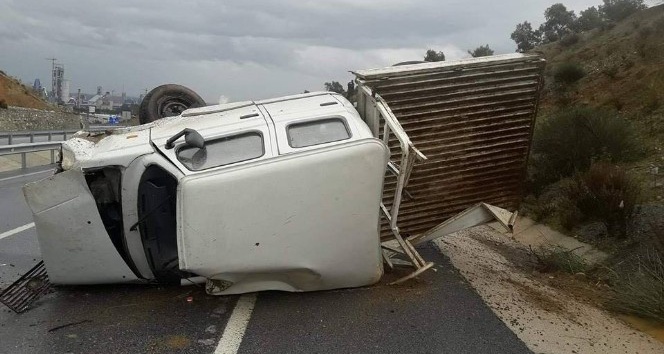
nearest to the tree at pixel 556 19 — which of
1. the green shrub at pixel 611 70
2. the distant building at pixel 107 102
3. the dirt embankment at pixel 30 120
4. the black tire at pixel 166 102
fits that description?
the green shrub at pixel 611 70

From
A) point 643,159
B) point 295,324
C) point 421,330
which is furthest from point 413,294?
point 643,159

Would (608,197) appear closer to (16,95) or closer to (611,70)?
(611,70)

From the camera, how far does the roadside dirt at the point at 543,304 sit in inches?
204

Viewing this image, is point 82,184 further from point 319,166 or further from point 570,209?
point 570,209

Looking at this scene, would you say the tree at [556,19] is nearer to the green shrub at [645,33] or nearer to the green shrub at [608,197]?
the green shrub at [645,33]

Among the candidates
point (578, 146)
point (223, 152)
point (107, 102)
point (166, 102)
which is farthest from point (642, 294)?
point (107, 102)

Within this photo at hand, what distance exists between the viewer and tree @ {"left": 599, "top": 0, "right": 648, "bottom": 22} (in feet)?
143

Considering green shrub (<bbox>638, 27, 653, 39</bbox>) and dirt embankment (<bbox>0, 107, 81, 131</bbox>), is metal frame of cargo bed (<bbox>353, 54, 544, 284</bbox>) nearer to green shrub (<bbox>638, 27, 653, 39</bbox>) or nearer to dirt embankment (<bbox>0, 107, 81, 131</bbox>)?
green shrub (<bbox>638, 27, 653, 39</bbox>)

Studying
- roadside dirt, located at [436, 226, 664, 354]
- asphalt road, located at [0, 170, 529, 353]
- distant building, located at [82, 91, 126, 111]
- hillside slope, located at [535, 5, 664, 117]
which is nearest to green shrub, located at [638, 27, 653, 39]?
hillside slope, located at [535, 5, 664, 117]

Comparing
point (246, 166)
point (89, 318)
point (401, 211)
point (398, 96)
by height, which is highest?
point (398, 96)

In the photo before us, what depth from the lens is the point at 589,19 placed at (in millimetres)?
57156

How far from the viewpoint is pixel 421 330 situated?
5.27m

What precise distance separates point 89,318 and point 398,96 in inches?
149

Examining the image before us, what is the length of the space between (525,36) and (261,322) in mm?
66561
